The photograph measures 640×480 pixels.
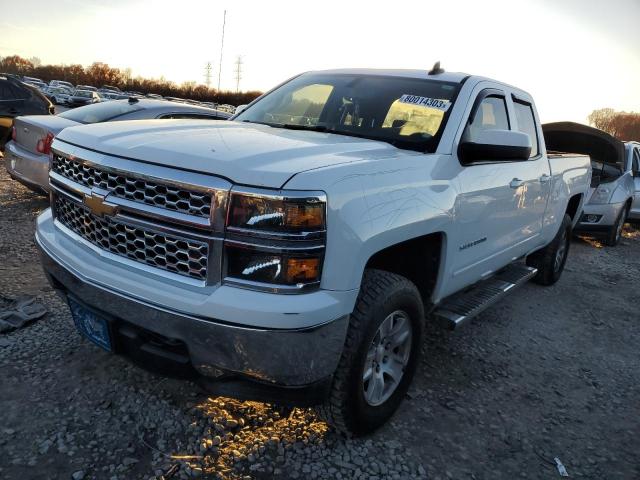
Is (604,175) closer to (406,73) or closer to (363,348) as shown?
(406,73)

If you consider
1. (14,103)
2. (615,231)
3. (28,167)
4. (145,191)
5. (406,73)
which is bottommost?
(615,231)

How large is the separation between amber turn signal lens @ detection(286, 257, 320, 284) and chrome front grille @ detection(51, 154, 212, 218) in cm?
39

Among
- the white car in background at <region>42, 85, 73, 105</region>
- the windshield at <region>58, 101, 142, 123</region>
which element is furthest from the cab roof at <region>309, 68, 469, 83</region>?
the white car in background at <region>42, 85, 73, 105</region>

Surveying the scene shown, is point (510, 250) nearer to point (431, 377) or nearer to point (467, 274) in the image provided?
point (467, 274)

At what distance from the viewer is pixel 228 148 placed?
222 cm

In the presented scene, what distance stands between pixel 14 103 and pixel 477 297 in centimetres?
932

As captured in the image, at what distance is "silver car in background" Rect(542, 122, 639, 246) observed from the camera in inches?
319

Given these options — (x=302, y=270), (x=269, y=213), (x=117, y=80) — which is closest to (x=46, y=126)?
(x=269, y=213)

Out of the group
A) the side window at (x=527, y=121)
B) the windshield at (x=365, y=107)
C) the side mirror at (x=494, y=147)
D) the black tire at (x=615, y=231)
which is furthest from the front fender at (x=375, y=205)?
the black tire at (x=615, y=231)

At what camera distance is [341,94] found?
3.61 meters

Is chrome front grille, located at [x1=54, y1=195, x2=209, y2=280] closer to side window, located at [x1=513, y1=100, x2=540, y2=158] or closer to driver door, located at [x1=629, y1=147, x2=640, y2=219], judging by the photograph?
side window, located at [x1=513, y1=100, x2=540, y2=158]

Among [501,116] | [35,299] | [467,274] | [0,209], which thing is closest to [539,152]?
[501,116]

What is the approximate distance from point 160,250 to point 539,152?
142 inches

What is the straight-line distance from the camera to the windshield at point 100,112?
6.09 metres
